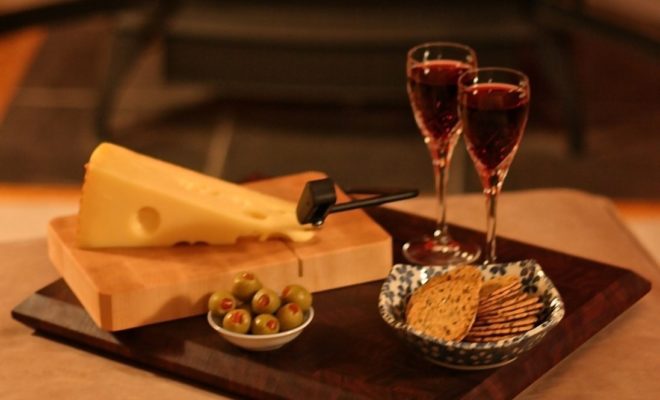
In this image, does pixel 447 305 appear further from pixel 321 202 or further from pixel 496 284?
pixel 321 202

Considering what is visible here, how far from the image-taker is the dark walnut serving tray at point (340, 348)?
43.3 inches

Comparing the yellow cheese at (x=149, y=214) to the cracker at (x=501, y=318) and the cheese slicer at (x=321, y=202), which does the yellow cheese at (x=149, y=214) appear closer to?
the cheese slicer at (x=321, y=202)

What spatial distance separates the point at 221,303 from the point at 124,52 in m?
1.99

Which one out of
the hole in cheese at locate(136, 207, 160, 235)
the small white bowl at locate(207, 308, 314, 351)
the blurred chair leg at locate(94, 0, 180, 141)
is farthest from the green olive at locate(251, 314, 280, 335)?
the blurred chair leg at locate(94, 0, 180, 141)

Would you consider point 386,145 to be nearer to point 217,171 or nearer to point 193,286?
point 217,171

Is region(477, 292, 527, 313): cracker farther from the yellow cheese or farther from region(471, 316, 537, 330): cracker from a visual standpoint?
the yellow cheese

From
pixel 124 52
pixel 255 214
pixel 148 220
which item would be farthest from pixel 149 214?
pixel 124 52

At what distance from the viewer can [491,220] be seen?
4.38ft

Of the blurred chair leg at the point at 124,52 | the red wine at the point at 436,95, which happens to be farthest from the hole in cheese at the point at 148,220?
the blurred chair leg at the point at 124,52

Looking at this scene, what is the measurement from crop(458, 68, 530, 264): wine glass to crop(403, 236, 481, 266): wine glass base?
0.12 m

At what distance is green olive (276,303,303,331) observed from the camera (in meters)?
1.15

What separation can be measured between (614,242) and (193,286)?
0.63 m

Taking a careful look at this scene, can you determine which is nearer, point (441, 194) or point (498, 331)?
point (498, 331)

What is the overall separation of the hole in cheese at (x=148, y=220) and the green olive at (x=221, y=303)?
0.15m
